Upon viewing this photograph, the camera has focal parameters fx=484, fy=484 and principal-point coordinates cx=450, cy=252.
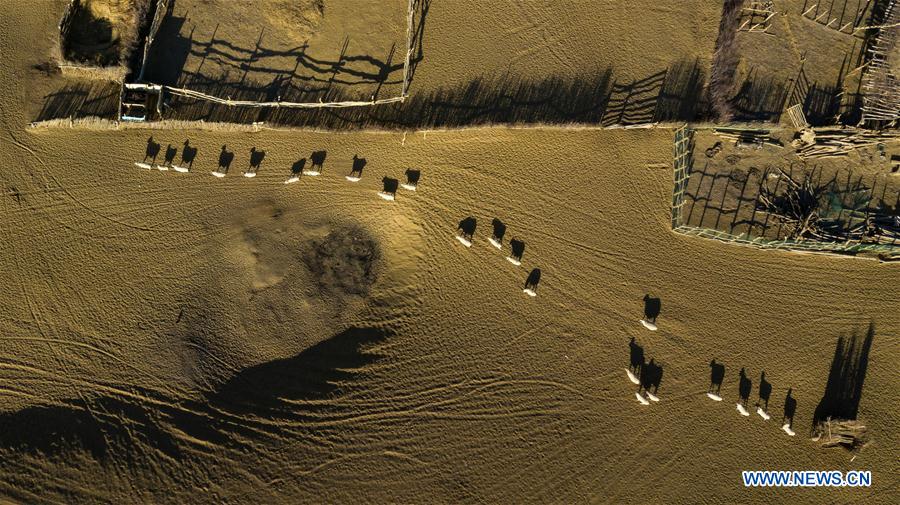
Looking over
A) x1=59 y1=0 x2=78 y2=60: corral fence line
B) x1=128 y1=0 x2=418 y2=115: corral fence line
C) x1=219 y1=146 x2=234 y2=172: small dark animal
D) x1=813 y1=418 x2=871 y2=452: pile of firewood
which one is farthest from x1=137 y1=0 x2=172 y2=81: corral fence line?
x1=813 y1=418 x2=871 y2=452: pile of firewood

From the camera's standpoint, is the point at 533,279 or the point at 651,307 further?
the point at 533,279

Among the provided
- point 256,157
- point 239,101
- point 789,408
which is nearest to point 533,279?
point 789,408

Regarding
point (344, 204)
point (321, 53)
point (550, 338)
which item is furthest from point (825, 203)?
point (321, 53)

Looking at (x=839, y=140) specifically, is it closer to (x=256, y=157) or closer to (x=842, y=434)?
(x=842, y=434)

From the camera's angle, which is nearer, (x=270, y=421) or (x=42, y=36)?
(x=270, y=421)

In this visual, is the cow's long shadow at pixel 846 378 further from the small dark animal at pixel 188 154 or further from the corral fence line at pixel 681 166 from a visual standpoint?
the small dark animal at pixel 188 154

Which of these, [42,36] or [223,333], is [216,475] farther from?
[42,36]

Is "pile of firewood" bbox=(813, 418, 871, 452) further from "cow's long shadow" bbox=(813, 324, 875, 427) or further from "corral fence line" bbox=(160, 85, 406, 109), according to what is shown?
"corral fence line" bbox=(160, 85, 406, 109)
